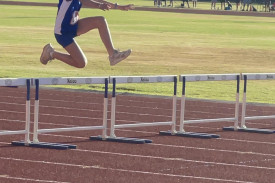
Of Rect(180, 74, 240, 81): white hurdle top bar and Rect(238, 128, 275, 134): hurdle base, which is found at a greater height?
Rect(180, 74, 240, 81): white hurdle top bar

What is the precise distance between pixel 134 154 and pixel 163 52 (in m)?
21.3

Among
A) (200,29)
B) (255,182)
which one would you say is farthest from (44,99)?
(200,29)

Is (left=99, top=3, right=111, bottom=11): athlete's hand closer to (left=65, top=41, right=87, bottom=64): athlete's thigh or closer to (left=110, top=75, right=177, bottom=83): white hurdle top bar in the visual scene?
(left=65, top=41, right=87, bottom=64): athlete's thigh

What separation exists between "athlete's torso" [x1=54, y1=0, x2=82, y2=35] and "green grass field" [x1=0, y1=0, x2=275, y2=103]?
8539 millimetres

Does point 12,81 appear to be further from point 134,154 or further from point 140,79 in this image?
point 140,79

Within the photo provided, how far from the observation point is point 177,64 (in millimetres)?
27609

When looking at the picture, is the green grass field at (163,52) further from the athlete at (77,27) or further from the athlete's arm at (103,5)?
the athlete's arm at (103,5)

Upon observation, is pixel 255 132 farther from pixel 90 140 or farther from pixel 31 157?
pixel 31 157

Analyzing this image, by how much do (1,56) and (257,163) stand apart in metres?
18.6

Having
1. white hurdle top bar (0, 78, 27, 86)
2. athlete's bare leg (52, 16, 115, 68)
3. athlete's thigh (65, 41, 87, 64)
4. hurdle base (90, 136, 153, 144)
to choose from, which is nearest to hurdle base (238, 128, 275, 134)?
hurdle base (90, 136, 153, 144)

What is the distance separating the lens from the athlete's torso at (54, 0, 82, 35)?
439 inches

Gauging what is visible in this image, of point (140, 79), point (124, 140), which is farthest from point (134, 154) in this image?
point (140, 79)

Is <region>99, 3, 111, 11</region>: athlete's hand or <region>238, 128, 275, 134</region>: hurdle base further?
<region>238, 128, 275, 134</region>: hurdle base

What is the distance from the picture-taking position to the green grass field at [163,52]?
22188mm
